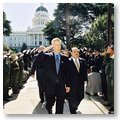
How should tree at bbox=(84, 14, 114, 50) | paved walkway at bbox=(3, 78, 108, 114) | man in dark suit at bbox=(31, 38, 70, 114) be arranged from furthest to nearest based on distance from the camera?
1. tree at bbox=(84, 14, 114, 50)
2. paved walkway at bbox=(3, 78, 108, 114)
3. man in dark suit at bbox=(31, 38, 70, 114)

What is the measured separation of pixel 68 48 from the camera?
607 cm

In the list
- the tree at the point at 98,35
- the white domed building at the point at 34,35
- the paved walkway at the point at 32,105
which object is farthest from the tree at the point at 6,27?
the tree at the point at 98,35

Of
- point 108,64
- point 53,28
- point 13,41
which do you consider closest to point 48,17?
point 53,28

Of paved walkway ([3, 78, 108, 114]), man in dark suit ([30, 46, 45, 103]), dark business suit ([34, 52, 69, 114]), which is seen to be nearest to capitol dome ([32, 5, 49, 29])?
man in dark suit ([30, 46, 45, 103])

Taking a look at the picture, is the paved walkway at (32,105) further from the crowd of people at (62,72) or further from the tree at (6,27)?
the tree at (6,27)

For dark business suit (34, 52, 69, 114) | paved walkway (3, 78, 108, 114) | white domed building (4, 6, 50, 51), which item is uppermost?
white domed building (4, 6, 50, 51)

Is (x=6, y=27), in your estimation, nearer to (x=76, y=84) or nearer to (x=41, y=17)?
(x=41, y=17)

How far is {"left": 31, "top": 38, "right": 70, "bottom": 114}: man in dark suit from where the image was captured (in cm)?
570

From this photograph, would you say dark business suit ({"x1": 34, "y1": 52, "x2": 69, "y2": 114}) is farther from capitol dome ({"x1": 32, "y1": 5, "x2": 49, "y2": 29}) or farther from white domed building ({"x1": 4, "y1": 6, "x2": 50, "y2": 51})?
capitol dome ({"x1": 32, "y1": 5, "x2": 49, "y2": 29})

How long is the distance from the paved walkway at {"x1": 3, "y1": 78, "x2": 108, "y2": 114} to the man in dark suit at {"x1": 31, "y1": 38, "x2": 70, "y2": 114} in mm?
216

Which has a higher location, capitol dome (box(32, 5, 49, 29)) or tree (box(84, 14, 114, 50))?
capitol dome (box(32, 5, 49, 29))

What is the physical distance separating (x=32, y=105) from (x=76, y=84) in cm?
61

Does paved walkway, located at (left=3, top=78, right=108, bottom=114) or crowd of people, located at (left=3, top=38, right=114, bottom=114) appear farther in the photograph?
paved walkway, located at (left=3, top=78, right=108, bottom=114)

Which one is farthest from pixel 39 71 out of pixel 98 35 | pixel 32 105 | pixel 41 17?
pixel 98 35
